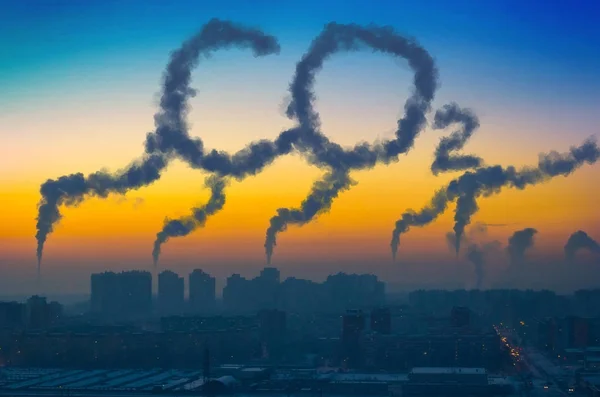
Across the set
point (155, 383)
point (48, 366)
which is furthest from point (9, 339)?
point (155, 383)

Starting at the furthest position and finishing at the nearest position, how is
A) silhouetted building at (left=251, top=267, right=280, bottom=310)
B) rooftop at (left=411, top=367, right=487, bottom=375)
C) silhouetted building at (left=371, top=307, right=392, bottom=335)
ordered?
silhouetted building at (left=251, top=267, right=280, bottom=310) < silhouetted building at (left=371, top=307, right=392, bottom=335) < rooftop at (left=411, top=367, right=487, bottom=375)

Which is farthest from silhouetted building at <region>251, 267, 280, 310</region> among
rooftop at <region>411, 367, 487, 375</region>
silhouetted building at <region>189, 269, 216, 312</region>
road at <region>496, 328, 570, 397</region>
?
rooftop at <region>411, 367, 487, 375</region>

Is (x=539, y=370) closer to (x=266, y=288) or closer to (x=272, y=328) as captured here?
(x=272, y=328)

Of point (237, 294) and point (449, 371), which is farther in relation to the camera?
point (237, 294)

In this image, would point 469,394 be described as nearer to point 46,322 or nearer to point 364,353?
point 364,353

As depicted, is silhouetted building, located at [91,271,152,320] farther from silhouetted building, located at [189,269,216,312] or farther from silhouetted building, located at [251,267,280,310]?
silhouetted building, located at [251,267,280,310]

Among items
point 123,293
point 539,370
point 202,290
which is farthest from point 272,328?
point 202,290
